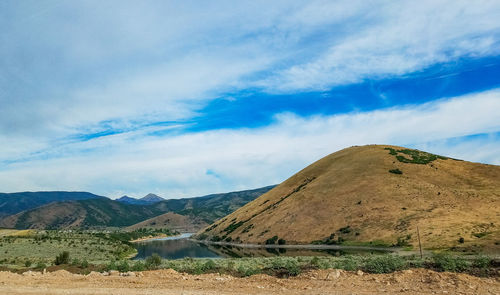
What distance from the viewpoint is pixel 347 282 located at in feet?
59.0

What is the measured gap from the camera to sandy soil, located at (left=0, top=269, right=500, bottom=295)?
15.8 metres

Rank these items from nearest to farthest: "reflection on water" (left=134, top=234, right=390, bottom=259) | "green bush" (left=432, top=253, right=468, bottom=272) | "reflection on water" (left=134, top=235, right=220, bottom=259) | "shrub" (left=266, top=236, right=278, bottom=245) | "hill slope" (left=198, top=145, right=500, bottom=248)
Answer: "green bush" (left=432, top=253, right=468, bottom=272)
"reflection on water" (left=134, top=234, right=390, bottom=259)
"hill slope" (left=198, top=145, right=500, bottom=248)
"reflection on water" (left=134, top=235, right=220, bottom=259)
"shrub" (left=266, top=236, right=278, bottom=245)

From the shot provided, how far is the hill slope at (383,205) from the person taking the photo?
63828 mm

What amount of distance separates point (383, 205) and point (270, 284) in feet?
225

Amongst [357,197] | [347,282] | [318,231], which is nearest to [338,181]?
[357,197]

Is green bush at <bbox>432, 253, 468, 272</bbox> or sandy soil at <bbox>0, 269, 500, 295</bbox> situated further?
green bush at <bbox>432, 253, 468, 272</bbox>

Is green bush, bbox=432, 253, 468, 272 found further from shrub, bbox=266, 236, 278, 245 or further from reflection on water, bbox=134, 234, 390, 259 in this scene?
shrub, bbox=266, 236, 278, 245

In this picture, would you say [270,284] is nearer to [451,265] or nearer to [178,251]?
[451,265]

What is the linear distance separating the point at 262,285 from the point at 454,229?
5503 centimetres

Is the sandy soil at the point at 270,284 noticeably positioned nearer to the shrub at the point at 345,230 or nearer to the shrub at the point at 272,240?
the shrub at the point at 345,230

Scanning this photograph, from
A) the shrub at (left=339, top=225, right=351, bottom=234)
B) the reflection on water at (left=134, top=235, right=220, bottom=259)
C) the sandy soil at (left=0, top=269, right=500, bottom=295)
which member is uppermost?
the sandy soil at (left=0, top=269, right=500, bottom=295)

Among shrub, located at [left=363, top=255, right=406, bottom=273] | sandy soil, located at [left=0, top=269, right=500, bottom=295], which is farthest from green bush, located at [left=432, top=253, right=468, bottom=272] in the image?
sandy soil, located at [left=0, top=269, right=500, bottom=295]

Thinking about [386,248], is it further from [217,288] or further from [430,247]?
[217,288]

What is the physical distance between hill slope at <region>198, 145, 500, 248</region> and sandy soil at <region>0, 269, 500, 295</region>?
4243 centimetres
